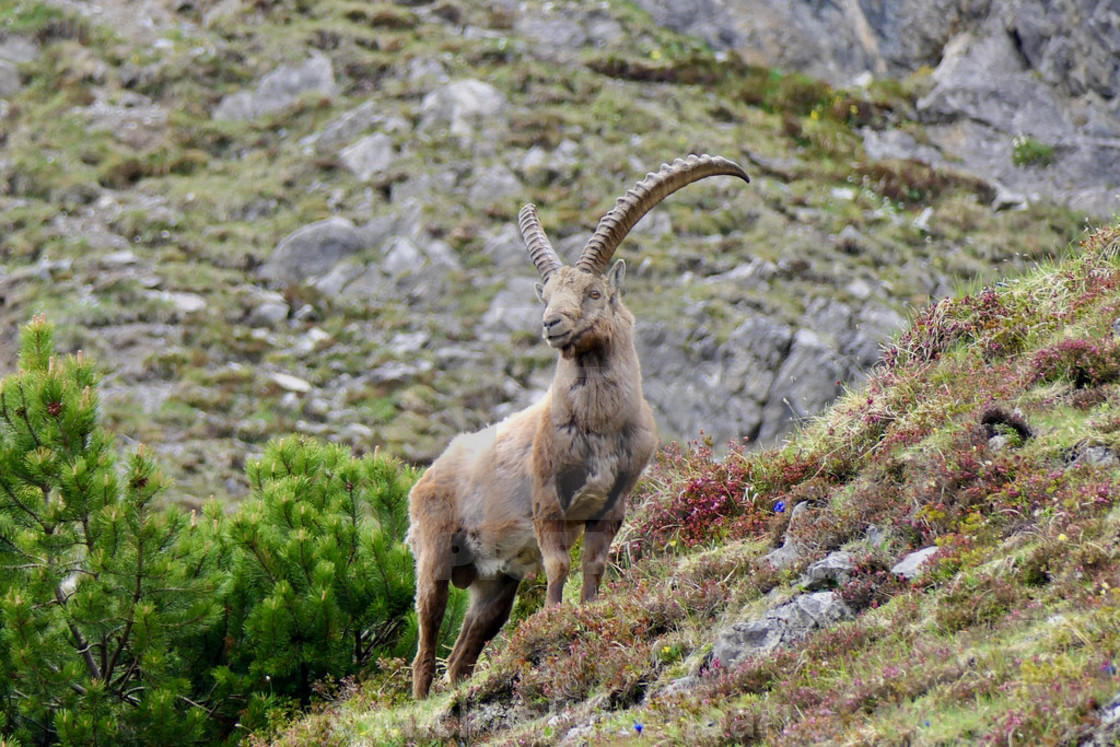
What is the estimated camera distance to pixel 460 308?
2883 cm

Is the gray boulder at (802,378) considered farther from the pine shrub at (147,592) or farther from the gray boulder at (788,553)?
the gray boulder at (788,553)

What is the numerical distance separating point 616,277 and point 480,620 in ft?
10.3

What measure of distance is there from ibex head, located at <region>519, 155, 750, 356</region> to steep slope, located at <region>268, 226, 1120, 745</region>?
6.44 ft

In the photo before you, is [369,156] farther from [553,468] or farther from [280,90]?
[553,468]

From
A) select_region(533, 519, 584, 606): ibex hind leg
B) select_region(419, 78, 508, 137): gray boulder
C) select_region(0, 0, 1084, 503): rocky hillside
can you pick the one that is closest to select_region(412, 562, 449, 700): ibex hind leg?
select_region(533, 519, 584, 606): ibex hind leg

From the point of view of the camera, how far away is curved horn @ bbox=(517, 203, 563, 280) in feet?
28.9

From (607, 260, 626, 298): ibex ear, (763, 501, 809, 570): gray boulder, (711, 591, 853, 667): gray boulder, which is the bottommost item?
(763, 501, 809, 570): gray boulder

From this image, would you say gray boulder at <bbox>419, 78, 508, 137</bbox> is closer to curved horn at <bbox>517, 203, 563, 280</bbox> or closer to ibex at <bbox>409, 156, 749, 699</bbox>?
curved horn at <bbox>517, 203, 563, 280</bbox>

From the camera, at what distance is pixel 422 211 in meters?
30.8

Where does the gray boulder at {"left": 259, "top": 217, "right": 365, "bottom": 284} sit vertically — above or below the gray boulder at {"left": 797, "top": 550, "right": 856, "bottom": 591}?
below

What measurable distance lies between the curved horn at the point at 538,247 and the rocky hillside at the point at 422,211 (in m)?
15.3

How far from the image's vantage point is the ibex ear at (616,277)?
8703mm

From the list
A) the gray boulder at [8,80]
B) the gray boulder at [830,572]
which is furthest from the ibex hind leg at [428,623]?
the gray boulder at [8,80]

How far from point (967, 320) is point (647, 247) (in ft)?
65.3
